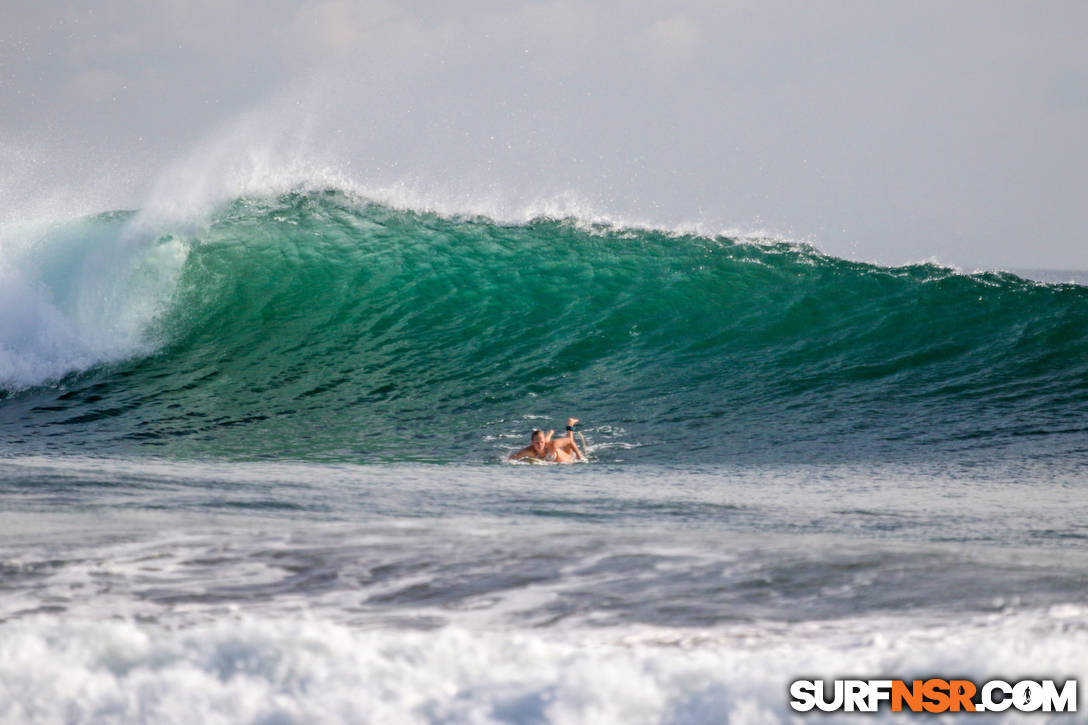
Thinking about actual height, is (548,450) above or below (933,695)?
above

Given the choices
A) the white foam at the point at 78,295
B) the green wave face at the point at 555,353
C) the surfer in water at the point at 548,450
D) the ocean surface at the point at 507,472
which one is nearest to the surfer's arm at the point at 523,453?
the surfer in water at the point at 548,450

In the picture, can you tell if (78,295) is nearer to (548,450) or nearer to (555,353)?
(555,353)

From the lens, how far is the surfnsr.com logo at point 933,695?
8.20 feet

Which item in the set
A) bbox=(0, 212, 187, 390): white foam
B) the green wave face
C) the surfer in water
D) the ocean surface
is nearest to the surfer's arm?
the surfer in water

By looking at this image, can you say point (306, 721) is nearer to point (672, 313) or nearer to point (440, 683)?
point (440, 683)

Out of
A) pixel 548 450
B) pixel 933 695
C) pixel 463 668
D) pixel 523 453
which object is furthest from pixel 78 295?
pixel 933 695

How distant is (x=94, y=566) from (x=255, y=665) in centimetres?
147

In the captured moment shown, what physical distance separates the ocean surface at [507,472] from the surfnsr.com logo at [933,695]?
6 centimetres

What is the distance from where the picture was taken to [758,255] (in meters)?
14.1

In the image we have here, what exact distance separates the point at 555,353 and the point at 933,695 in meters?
9.42

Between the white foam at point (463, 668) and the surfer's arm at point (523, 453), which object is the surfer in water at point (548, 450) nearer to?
the surfer's arm at point (523, 453)

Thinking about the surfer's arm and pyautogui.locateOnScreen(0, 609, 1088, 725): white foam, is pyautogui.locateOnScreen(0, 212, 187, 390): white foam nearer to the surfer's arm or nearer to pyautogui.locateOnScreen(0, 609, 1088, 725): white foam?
the surfer's arm

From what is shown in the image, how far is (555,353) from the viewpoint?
11.9 metres

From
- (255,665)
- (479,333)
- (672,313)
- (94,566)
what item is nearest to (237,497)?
(94,566)
